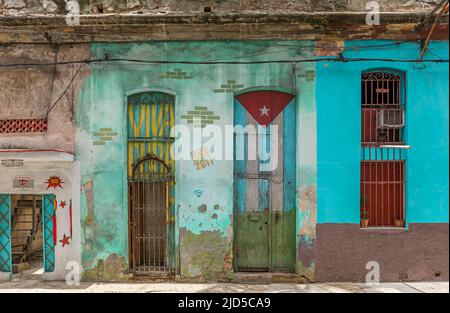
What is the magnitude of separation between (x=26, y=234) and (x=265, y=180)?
559 cm

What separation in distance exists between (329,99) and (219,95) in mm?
2027

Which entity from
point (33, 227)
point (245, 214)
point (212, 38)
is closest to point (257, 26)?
point (212, 38)

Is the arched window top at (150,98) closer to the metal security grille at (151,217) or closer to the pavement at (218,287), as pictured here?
the metal security grille at (151,217)

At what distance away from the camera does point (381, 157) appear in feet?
21.9

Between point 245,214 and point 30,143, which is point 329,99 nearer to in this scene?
point 245,214

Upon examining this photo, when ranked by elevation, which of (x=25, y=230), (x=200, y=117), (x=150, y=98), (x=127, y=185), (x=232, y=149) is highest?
(x=150, y=98)

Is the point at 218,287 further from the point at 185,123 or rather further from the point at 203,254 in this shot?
the point at 185,123

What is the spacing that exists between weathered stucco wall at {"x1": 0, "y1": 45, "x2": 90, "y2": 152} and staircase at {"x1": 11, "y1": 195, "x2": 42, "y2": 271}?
6.63 ft

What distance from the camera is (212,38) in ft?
21.7

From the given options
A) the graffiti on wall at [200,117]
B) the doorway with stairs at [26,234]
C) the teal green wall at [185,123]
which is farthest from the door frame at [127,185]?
the doorway with stairs at [26,234]

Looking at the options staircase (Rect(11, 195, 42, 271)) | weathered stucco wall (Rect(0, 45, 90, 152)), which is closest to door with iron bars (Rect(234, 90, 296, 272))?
weathered stucco wall (Rect(0, 45, 90, 152))

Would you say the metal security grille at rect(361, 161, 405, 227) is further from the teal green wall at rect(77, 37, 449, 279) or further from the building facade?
the teal green wall at rect(77, 37, 449, 279)

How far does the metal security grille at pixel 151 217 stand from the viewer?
673 cm

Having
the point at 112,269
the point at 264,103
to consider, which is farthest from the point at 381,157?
the point at 112,269
